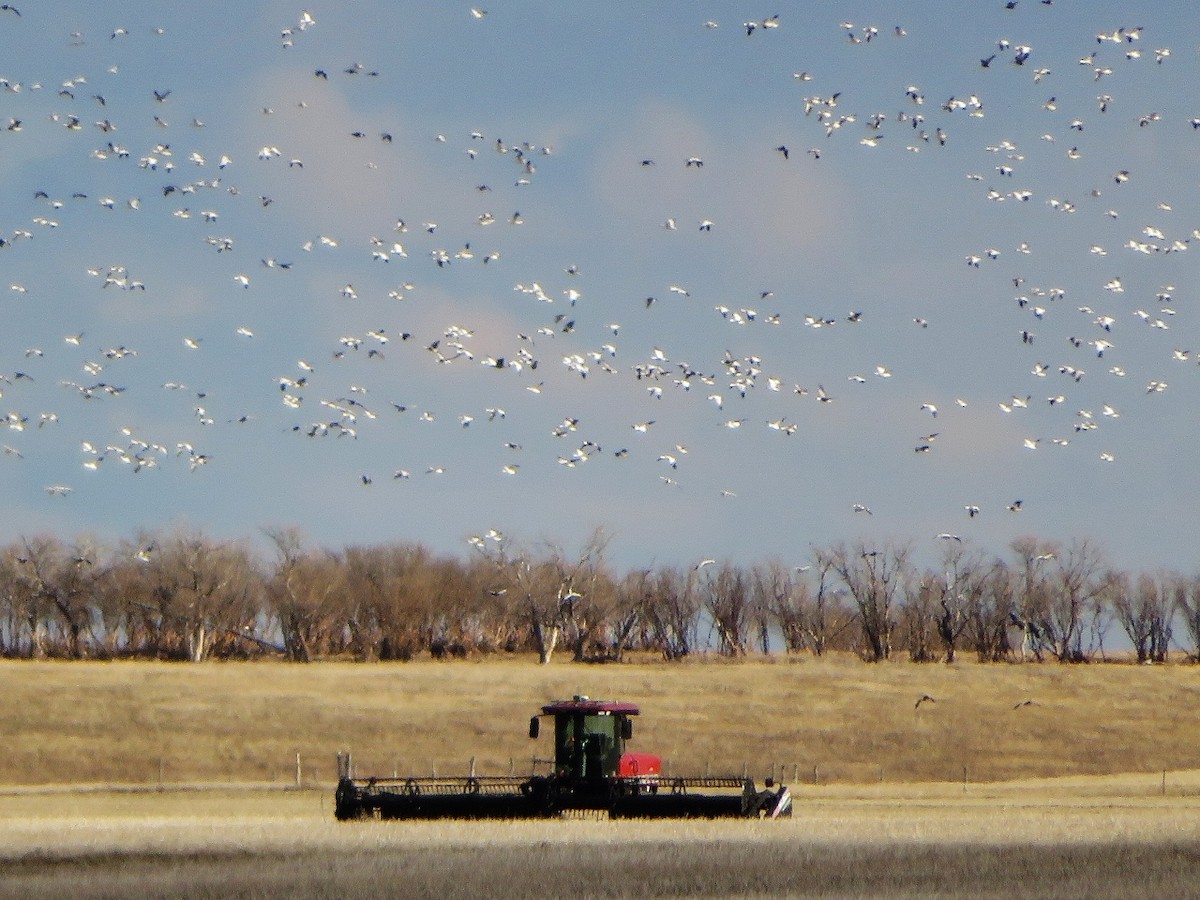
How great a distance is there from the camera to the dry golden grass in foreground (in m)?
25.5

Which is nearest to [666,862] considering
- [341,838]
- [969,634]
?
[341,838]

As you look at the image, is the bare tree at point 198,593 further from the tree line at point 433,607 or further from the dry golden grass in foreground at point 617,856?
the dry golden grass in foreground at point 617,856

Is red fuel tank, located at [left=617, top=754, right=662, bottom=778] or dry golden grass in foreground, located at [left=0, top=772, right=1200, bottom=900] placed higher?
red fuel tank, located at [left=617, top=754, right=662, bottom=778]

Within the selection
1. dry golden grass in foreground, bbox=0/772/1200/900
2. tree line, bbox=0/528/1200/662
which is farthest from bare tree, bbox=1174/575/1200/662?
dry golden grass in foreground, bbox=0/772/1200/900

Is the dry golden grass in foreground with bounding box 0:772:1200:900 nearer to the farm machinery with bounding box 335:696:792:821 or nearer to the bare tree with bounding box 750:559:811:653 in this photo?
the farm machinery with bounding box 335:696:792:821

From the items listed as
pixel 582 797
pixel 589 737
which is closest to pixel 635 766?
pixel 589 737

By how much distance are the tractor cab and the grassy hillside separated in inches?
1076

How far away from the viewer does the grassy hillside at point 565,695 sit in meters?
76.2

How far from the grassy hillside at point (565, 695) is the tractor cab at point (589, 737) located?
27.3m

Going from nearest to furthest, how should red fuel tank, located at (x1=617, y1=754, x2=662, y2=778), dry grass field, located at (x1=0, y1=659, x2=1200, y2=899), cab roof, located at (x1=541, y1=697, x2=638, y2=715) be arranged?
dry grass field, located at (x1=0, y1=659, x2=1200, y2=899)
cab roof, located at (x1=541, y1=697, x2=638, y2=715)
red fuel tank, located at (x1=617, y1=754, x2=662, y2=778)

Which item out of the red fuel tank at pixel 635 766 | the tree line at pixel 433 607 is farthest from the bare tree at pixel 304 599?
the red fuel tank at pixel 635 766

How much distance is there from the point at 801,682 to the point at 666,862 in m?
72.3

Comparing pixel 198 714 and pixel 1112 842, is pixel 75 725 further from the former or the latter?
pixel 1112 842

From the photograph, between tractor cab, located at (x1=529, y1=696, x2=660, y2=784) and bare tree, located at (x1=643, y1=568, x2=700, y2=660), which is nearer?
tractor cab, located at (x1=529, y1=696, x2=660, y2=784)
